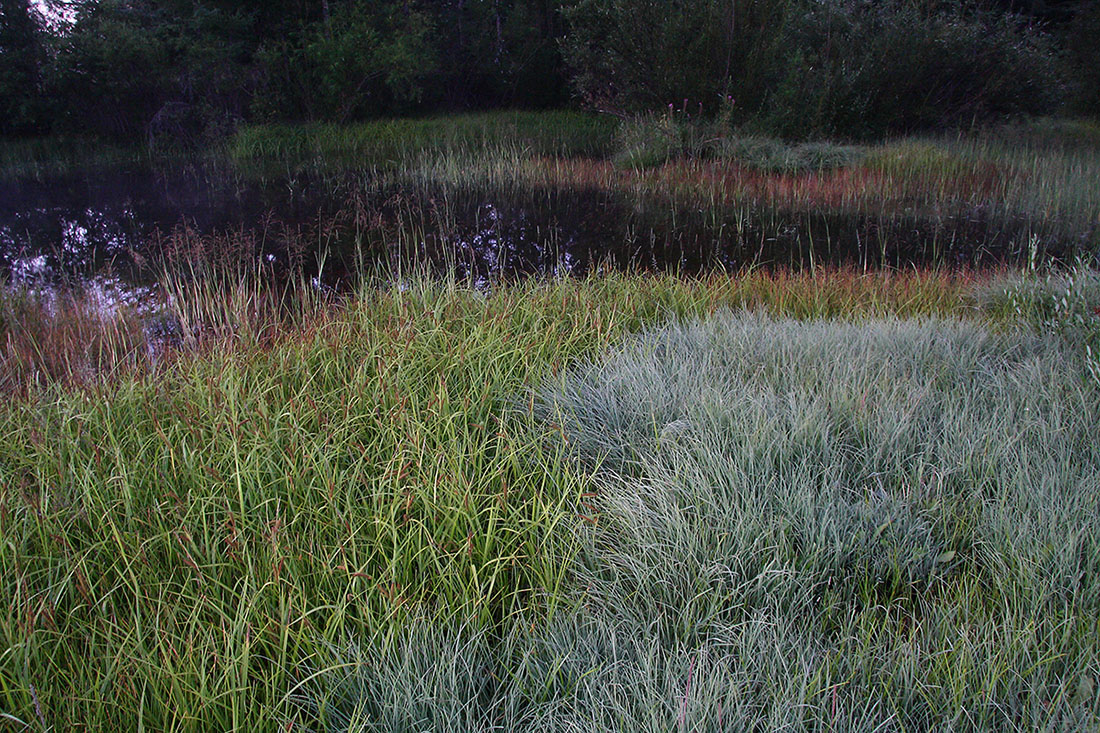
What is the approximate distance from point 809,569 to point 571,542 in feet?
2.13

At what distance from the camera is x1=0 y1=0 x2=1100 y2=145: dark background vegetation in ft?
38.0

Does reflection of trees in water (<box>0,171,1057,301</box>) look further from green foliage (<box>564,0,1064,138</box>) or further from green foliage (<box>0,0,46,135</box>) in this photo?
green foliage (<box>0,0,46,135</box>)

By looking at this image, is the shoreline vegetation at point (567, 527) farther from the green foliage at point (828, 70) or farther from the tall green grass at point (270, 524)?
the green foliage at point (828, 70)

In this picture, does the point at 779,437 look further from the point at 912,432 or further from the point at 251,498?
the point at 251,498

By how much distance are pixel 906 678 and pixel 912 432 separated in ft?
3.53

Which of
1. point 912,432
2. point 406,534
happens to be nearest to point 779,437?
point 912,432

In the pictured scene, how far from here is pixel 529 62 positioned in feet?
67.3

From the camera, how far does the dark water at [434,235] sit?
5730 millimetres

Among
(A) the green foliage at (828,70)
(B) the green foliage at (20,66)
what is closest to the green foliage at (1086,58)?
(A) the green foliage at (828,70)

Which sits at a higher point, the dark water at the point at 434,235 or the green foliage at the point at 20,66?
the green foliage at the point at 20,66

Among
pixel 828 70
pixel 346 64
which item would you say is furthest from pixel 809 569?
pixel 346 64

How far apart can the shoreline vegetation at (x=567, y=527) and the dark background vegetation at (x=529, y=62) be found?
8970 millimetres

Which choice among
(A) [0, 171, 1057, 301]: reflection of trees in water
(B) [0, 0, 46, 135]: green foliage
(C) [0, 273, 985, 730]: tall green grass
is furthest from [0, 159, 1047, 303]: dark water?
(B) [0, 0, 46, 135]: green foliage

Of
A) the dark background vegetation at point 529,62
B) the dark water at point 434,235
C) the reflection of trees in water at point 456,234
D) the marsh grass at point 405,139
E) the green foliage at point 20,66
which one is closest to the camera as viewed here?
the dark water at point 434,235
